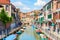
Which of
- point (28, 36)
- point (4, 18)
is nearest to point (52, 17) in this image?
point (28, 36)

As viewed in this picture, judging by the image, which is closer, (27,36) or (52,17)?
(27,36)

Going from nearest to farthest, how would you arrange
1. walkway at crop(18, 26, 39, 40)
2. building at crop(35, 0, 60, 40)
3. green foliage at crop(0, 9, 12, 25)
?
green foliage at crop(0, 9, 12, 25), walkway at crop(18, 26, 39, 40), building at crop(35, 0, 60, 40)

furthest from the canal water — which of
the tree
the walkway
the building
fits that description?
the tree

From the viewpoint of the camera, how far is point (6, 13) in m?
7.27

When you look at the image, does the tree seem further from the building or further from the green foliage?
→ the building

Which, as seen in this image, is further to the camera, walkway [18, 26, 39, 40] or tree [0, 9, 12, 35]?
walkway [18, 26, 39, 40]

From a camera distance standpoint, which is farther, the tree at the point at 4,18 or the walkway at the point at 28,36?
the walkway at the point at 28,36

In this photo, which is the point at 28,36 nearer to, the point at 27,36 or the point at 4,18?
the point at 27,36

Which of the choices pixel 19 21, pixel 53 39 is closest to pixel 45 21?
pixel 19 21

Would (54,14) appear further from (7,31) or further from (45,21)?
(7,31)

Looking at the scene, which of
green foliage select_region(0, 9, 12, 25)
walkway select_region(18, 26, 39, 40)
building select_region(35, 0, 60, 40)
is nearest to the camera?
green foliage select_region(0, 9, 12, 25)

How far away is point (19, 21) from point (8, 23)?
0.86m

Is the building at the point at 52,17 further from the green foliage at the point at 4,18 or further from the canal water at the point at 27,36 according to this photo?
the green foliage at the point at 4,18

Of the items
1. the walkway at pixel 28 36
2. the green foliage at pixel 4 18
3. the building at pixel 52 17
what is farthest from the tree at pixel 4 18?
the building at pixel 52 17
